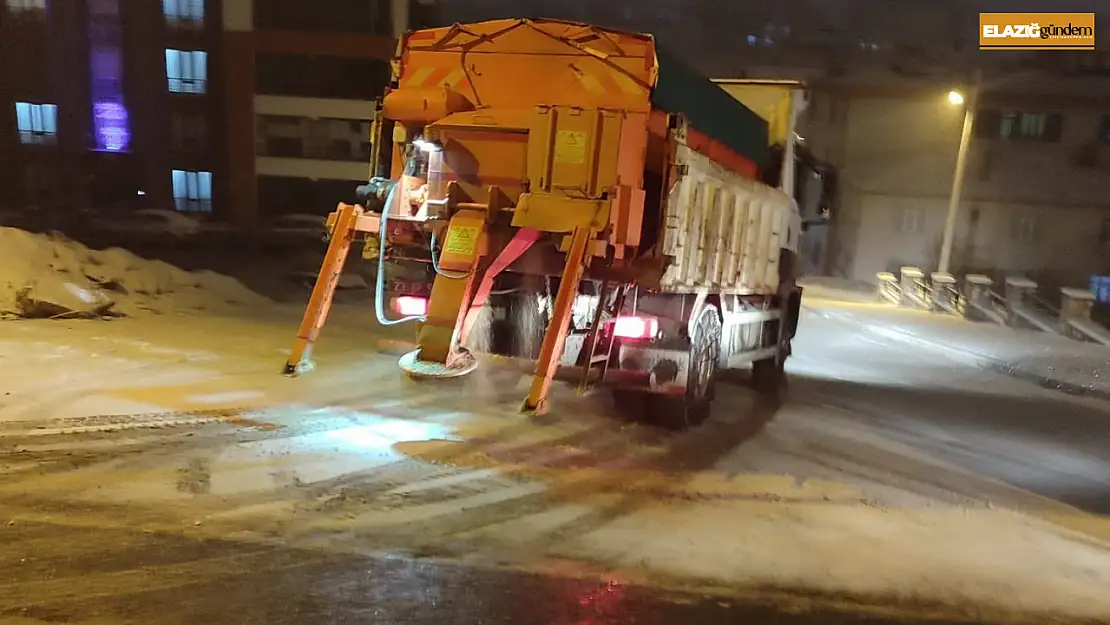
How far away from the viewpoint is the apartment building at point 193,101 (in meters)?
33.7

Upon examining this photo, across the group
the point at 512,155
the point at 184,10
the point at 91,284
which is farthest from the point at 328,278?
the point at 184,10

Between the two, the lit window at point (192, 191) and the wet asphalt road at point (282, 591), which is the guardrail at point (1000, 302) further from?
the lit window at point (192, 191)

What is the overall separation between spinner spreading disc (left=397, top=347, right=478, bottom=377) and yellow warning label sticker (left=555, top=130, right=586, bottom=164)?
1824 millimetres

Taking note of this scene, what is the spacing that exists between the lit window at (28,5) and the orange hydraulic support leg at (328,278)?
111ft

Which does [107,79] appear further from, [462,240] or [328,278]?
[462,240]

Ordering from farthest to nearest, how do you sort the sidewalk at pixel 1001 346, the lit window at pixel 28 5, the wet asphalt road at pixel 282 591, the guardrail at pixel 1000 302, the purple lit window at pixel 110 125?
the purple lit window at pixel 110 125 < the lit window at pixel 28 5 < the guardrail at pixel 1000 302 < the sidewalk at pixel 1001 346 < the wet asphalt road at pixel 282 591

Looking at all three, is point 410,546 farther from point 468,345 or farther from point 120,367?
point 120,367

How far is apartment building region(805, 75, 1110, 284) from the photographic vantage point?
29938 mm

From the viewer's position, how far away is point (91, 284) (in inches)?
485

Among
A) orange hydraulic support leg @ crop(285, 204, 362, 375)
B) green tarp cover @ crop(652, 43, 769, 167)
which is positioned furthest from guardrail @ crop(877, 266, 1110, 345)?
orange hydraulic support leg @ crop(285, 204, 362, 375)

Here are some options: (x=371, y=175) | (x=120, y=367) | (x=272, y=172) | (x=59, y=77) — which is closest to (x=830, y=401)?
(x=371, y=175)

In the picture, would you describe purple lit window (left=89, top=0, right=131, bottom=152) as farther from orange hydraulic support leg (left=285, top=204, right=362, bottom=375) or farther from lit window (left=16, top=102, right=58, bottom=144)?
orange hydraulic support leg (left=285, top=204, right=362, bottom=375)

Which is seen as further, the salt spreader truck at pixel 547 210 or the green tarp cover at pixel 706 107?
the green tarp cover at pixel 706 107

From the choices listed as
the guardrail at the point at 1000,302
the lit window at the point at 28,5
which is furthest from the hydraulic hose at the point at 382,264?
the lit window at the point at 28,5
